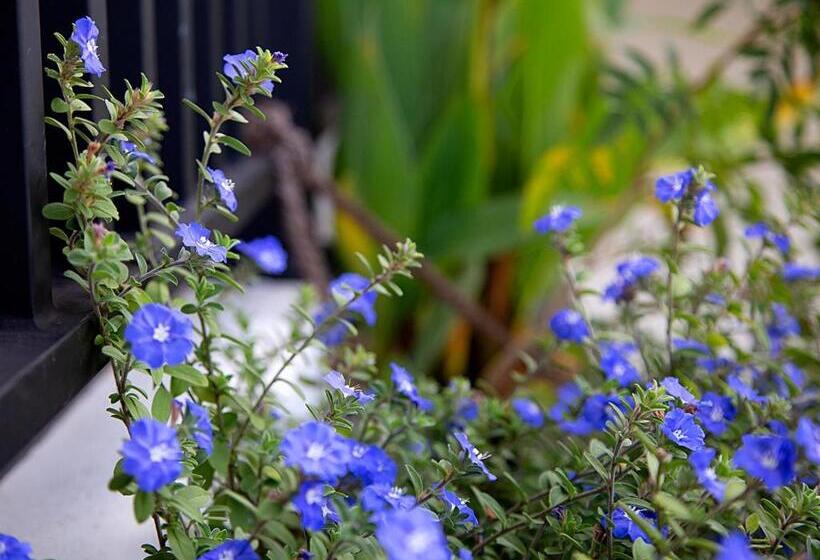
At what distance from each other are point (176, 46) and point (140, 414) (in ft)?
2.55

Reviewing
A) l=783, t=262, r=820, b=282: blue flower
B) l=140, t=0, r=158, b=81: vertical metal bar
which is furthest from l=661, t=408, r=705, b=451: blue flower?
l=140, t=0, r=158, b=81: vertical metal bar

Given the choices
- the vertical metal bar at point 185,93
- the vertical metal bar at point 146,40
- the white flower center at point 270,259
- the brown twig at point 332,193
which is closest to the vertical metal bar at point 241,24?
the brown twig at point 332,193

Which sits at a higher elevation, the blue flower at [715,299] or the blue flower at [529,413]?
the blue flower at [715,299]

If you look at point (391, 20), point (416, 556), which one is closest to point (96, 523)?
point (416, 556)

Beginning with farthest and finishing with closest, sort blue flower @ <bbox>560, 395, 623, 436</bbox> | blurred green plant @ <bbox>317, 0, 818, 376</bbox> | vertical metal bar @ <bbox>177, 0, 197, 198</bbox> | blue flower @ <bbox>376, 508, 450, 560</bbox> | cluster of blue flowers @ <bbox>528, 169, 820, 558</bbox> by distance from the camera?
1. blurred green plant @ <bbox>317, 0, 818, 376</bbox>
2. vertical metal bar @ <bbox>177, 0, 197, 198</bbox>
3. blue flower @ <bbox>560, 395, 623, 436</bbox>
4. cluster of blue flowers @ <bbox>528, 169, 820, 558</bbox>
5. blue flower @ <bbox>376, 508, 450, 560</bbox>

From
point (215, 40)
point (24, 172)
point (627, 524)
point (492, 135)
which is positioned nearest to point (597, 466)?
point (627, 524)

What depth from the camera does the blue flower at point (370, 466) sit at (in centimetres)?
75

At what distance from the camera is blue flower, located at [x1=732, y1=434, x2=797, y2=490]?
64cm

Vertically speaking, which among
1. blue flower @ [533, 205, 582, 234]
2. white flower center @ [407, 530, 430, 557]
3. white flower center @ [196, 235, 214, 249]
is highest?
white flower center @ [196, 235, 214, 249]

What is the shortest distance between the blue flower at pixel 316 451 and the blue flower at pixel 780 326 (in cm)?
84

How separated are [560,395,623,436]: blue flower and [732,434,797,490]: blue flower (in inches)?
12.1

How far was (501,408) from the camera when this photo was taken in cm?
105

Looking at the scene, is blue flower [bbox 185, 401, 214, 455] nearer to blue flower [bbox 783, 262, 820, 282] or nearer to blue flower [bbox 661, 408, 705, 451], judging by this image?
blue flower [bbox 661, 408, 705, 451]

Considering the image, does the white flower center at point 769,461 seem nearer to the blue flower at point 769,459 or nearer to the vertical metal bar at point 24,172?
the blue flower at point 769,459
